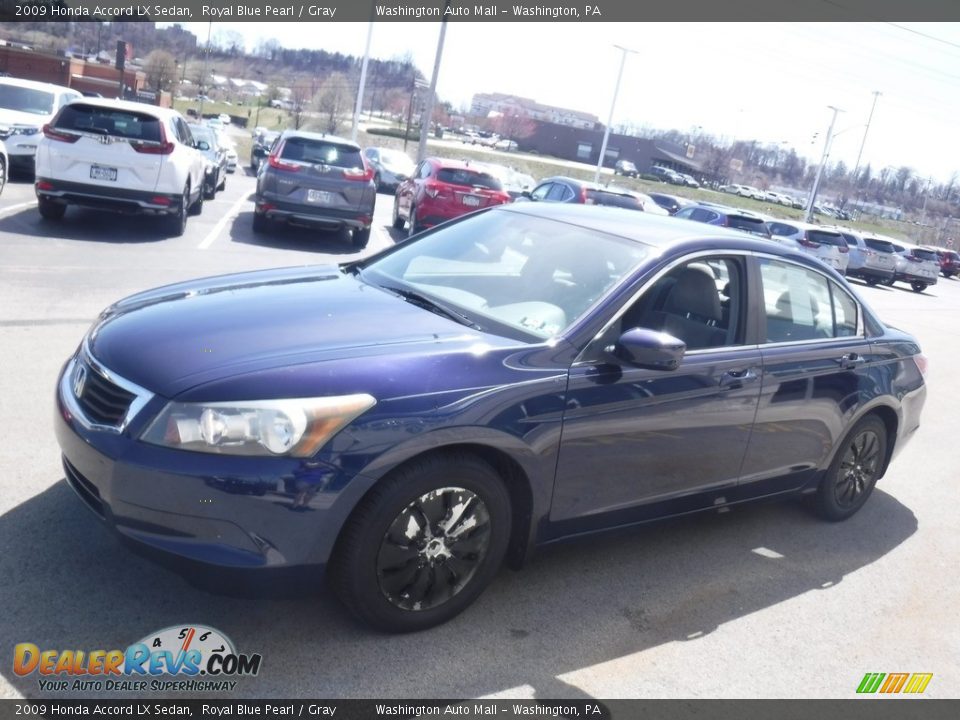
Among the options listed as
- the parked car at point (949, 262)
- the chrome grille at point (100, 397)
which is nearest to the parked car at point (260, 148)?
the chrome grille at point (100, 397)

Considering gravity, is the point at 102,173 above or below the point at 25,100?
below

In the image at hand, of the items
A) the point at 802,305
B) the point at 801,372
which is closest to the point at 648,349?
the point at 801,372

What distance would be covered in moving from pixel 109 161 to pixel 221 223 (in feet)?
11.7

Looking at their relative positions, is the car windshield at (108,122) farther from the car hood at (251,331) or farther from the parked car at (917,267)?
the parked car at (917,267)

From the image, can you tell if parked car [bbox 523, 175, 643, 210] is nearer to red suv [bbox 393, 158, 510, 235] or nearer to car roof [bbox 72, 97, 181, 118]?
red suv [bbox 393, 158, 510, 235]

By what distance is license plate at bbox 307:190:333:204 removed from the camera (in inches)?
534

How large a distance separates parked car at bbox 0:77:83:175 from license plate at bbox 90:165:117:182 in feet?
14.6

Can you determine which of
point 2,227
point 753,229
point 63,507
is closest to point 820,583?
point 63,507

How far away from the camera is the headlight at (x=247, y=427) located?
10.0ft

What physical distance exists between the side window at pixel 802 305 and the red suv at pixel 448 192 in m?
10.9

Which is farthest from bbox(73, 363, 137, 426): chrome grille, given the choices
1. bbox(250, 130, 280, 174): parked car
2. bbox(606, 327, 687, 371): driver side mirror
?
bbox(250, 130, 280, 174): parked car

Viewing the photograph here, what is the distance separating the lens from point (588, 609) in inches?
158

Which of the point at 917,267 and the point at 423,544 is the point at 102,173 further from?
the point at 917,267

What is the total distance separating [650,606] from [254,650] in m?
1.81
